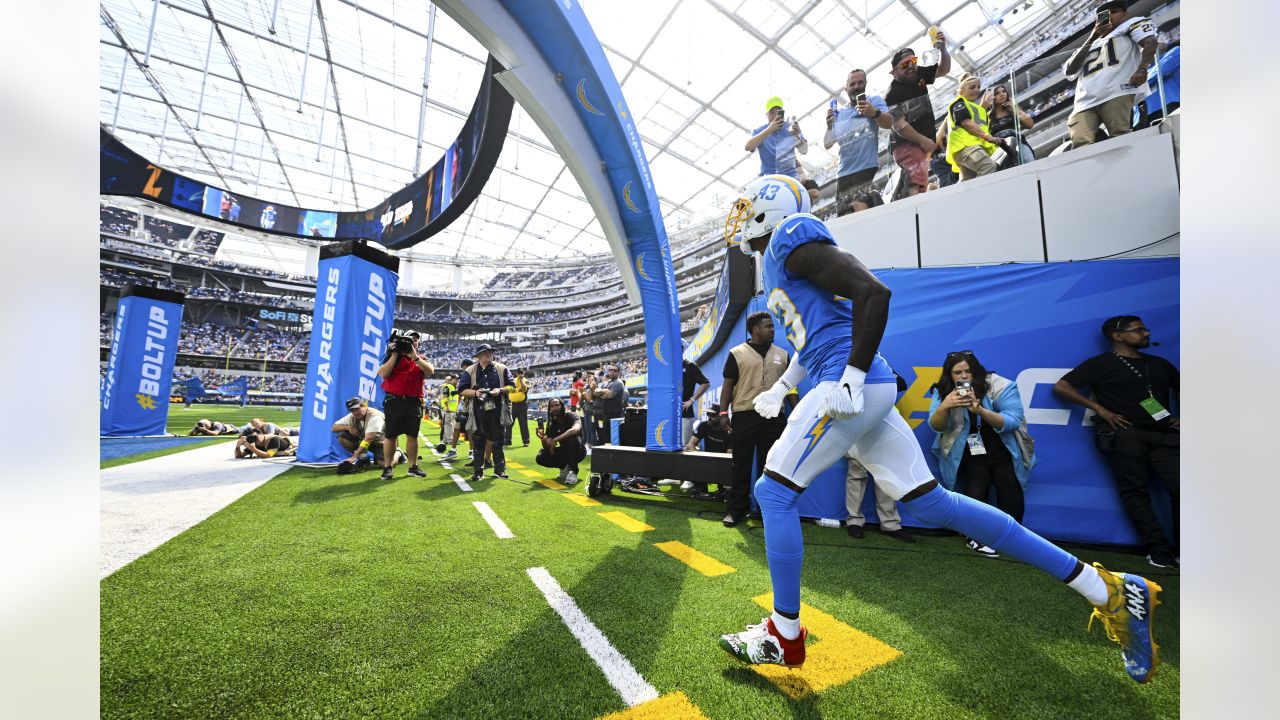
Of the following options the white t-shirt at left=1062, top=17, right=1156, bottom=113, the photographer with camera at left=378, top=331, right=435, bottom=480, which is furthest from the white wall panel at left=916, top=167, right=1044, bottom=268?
the photographer with camera at left=378, top=331, right=435, bottom=480

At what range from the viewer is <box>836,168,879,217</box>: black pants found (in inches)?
235

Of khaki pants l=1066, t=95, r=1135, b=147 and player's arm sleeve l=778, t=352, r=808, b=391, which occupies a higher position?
khaki pants l=1066, t=95, r=1135, b=147

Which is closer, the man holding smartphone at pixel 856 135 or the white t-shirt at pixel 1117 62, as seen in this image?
the white t-shirt at pixel 1117 62

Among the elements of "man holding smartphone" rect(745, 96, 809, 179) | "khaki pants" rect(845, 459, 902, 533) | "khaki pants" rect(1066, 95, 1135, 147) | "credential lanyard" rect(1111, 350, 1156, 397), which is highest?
"man holding smartphone" rect(745, 96, 809, 179)

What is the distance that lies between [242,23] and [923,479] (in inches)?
947

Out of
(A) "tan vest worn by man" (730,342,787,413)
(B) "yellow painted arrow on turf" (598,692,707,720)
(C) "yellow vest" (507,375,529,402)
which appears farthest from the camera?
(C) "yellow vest" (507,375,529,402)

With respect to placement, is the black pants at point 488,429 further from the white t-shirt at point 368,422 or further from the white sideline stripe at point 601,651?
the white sideline stripe at point 601,651

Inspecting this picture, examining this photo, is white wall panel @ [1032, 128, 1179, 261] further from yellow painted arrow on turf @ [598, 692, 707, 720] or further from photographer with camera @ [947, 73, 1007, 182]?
yellow painted arrow on turf @ [598, 692, 707, 720]

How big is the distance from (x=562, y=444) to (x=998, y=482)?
447 centimetres

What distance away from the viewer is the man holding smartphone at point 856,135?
556 centimetres

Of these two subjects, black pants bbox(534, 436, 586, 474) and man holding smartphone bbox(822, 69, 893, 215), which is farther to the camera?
black pants bbox(534, 436, 586, 474)

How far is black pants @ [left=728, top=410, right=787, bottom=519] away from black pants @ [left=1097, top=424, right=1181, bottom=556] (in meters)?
2.23

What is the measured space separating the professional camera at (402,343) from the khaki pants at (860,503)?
4.88 meters

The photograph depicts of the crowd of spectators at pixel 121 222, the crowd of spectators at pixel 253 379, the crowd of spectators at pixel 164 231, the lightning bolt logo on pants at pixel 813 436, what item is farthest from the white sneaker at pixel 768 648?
the crowd of spectators at pixel 121 222
